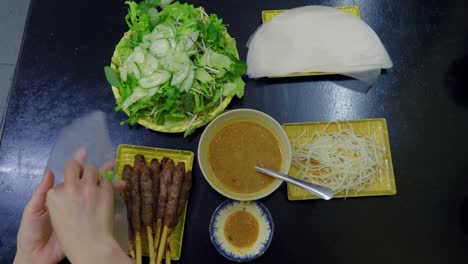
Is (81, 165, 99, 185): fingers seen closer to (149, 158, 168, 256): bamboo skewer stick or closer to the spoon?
(149, 158, 168, 256): bamboo skewer stick

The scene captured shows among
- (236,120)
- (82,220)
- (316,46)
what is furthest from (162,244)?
(316,46)

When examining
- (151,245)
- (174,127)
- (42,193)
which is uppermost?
(174,127)

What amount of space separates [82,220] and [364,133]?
53.5 inches

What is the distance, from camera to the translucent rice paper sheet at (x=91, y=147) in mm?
1587

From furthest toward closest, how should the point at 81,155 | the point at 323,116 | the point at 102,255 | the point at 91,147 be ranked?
the point at 323,116, the point at 91,147, the point at 81,155, the point at 102,255

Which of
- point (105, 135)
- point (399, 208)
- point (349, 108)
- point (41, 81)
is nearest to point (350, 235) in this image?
point (399, 208)

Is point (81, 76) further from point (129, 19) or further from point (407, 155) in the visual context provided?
point (407, 155)

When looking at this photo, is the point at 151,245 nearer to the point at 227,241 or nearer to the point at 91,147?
the point at 227,241

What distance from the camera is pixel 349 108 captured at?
188cm

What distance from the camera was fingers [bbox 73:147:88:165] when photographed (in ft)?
5.09

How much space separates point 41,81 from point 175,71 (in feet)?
2.58

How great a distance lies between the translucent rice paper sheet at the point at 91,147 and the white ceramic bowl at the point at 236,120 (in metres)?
0.42

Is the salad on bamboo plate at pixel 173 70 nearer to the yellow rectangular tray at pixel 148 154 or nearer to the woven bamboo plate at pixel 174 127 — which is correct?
the woven bamboo plate at pixel 174 127

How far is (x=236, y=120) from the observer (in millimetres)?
1635
